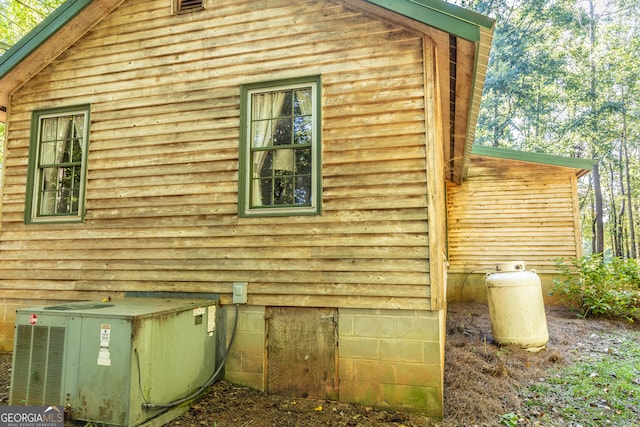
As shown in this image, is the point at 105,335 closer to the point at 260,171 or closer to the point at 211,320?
the point at 211,320

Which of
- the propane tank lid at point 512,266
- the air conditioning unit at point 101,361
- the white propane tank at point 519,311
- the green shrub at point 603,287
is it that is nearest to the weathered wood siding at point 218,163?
the air conditioning unit at point 101,361

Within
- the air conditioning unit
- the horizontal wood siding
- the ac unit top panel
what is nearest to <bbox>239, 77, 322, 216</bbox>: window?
the ac unit top panel

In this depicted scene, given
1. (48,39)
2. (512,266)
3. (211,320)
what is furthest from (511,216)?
(48,39)

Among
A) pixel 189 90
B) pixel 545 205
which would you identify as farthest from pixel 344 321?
pixel 545 205

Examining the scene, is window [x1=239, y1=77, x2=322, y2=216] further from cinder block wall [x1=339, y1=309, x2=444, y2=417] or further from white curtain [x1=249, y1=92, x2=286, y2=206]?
cinder block wall [x1=339, y1=309, x2=444, y2=417]

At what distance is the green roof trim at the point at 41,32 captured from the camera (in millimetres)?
5277

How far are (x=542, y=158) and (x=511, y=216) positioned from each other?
1609 mm

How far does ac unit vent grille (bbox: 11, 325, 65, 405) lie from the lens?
3.51 metres

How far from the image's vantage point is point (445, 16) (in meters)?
3.85

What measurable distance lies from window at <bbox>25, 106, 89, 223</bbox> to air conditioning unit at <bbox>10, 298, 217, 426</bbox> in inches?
95.5

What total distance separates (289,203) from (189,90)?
6.72ft

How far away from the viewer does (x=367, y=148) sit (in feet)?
14.2

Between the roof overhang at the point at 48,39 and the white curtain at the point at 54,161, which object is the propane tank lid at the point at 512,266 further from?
the roof overhang at the point at 48,39

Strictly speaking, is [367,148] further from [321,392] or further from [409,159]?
[321,392]
